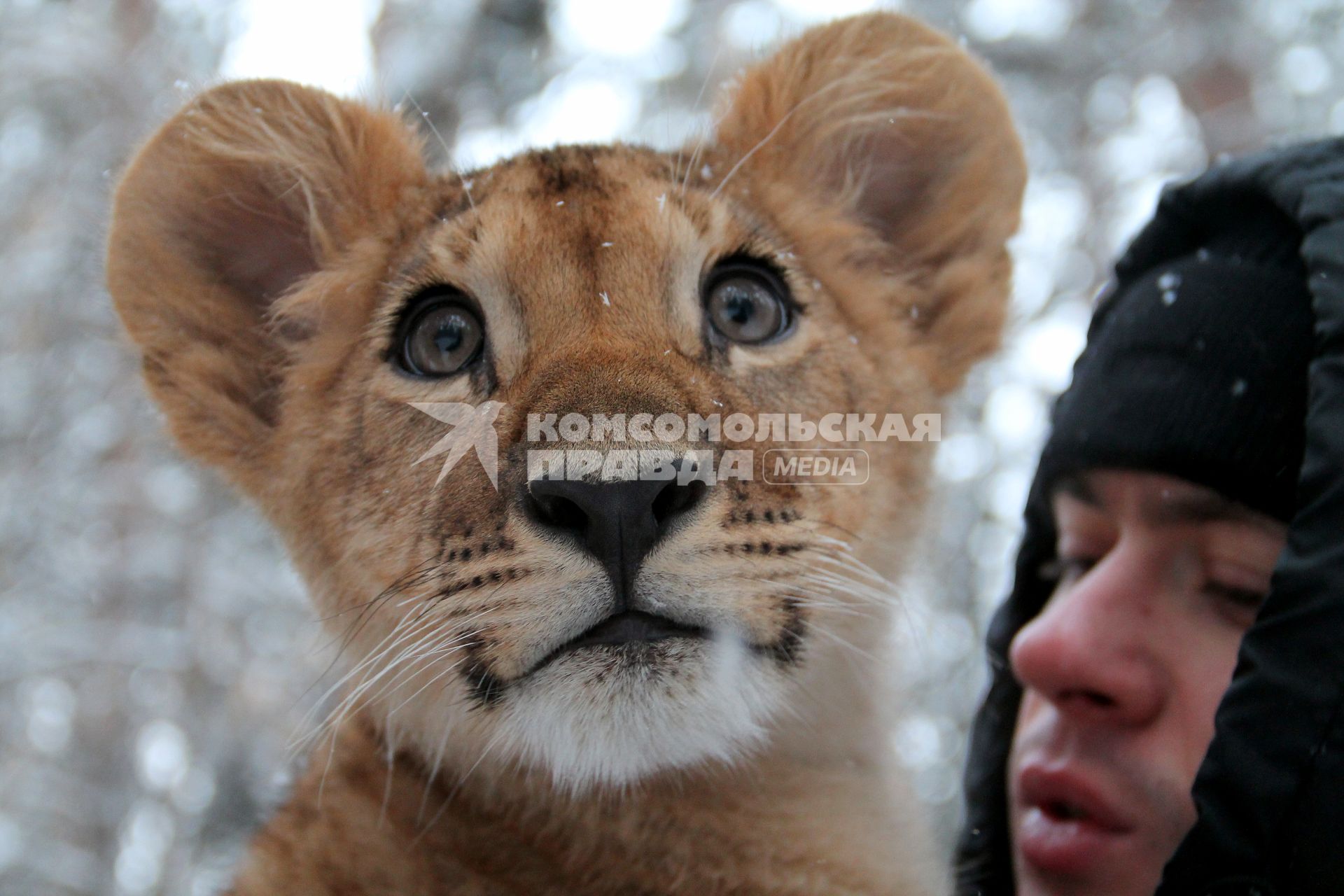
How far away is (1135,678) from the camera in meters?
2.28

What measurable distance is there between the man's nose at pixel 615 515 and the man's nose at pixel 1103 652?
1.04m

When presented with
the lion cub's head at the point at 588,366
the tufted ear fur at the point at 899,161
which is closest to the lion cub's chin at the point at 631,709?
the lion cub's head at the point at 588,366

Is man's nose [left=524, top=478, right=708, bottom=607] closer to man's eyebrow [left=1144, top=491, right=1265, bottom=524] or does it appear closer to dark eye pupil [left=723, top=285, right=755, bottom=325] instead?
dark eye pupil [left=723, top=285, right=755, bottom=325]

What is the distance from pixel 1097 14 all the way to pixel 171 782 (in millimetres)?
10477

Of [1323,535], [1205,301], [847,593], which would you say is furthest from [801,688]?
[1205,301]

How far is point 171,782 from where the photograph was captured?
724cm

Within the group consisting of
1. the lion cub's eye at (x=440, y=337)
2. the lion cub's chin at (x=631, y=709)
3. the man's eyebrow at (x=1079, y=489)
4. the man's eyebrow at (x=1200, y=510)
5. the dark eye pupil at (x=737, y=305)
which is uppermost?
the dark eye pupil at (x=737, y=305)

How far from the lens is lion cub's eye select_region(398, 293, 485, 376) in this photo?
2.53 meters

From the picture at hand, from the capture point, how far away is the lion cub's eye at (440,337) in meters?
2.53

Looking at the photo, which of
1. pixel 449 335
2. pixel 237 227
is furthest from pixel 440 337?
pixel 237 227

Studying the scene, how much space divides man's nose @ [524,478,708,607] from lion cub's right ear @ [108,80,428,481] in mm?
1279

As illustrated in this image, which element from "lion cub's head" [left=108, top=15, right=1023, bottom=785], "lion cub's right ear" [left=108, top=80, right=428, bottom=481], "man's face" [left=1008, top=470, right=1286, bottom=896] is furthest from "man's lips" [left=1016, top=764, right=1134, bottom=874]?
"lion cub's right ear" [left=108, top=80, right=428, bottom=481]

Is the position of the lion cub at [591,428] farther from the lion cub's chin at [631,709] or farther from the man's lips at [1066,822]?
the man's lips at [1066,822]

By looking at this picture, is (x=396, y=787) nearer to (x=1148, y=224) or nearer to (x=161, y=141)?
(x=161, y=141)
